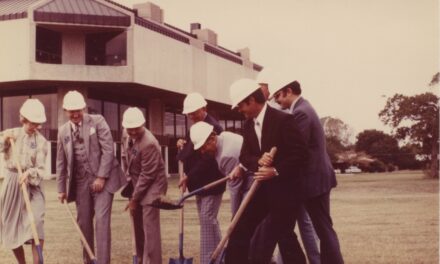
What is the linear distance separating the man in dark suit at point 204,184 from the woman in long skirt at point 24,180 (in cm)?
164

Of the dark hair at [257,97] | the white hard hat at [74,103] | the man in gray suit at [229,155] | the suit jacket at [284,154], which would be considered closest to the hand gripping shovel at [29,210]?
the white hard hat at [74,103]

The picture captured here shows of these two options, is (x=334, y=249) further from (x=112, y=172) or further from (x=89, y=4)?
(x=89, y=4)

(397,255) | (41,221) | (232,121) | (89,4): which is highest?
(89,4)

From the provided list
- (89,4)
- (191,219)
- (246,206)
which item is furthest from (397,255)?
(89,4)

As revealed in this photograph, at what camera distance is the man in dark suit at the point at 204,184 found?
752 centimetres

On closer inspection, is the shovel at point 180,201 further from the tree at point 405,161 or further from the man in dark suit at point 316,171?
the tree at point 405,161

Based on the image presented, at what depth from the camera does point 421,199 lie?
20.9 metres

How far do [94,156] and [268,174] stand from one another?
9.02 ft

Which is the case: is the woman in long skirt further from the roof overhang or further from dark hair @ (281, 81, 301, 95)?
the roof overhang

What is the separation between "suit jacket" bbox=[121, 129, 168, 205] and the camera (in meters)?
7.65

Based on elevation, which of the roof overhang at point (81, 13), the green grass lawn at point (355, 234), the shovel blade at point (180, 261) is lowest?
the green grass lawn at point (355, 234)

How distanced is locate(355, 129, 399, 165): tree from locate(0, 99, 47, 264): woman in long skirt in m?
78.1

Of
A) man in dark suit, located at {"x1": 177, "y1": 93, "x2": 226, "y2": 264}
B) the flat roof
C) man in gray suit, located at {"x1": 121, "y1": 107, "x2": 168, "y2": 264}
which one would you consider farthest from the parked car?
man in gray suit, located at {"x1": 121, "y1": 107, "x2": 168, "y2": 264}

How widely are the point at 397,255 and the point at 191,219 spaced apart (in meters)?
7.06
